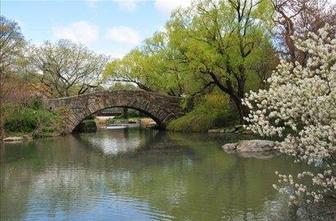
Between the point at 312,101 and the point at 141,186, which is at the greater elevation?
the point at 312,101

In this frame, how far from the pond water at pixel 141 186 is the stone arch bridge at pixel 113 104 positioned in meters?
13.5

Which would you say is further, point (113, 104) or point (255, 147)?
point (113, 104)

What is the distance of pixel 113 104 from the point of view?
38.3m

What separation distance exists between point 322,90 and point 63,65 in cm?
4432

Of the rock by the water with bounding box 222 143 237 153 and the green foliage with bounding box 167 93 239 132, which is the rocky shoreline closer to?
the rock by the water with bounding box 222 143 237 153

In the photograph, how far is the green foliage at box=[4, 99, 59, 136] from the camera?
110ft

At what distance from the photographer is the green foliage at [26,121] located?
3366cm

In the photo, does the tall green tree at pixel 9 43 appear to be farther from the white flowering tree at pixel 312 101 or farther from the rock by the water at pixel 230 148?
the white flowering tree at pixel 312 101

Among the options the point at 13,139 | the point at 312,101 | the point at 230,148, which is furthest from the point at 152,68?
the point at 312,101

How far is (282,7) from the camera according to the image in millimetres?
30266

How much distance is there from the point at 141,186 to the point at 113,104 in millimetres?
24385

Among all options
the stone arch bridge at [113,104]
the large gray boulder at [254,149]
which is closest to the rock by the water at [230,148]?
the large gray boulder at [254,149]

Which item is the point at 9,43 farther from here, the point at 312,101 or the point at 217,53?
the point at 312,101

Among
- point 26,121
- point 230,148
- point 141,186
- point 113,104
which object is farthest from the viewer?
point 113,104
